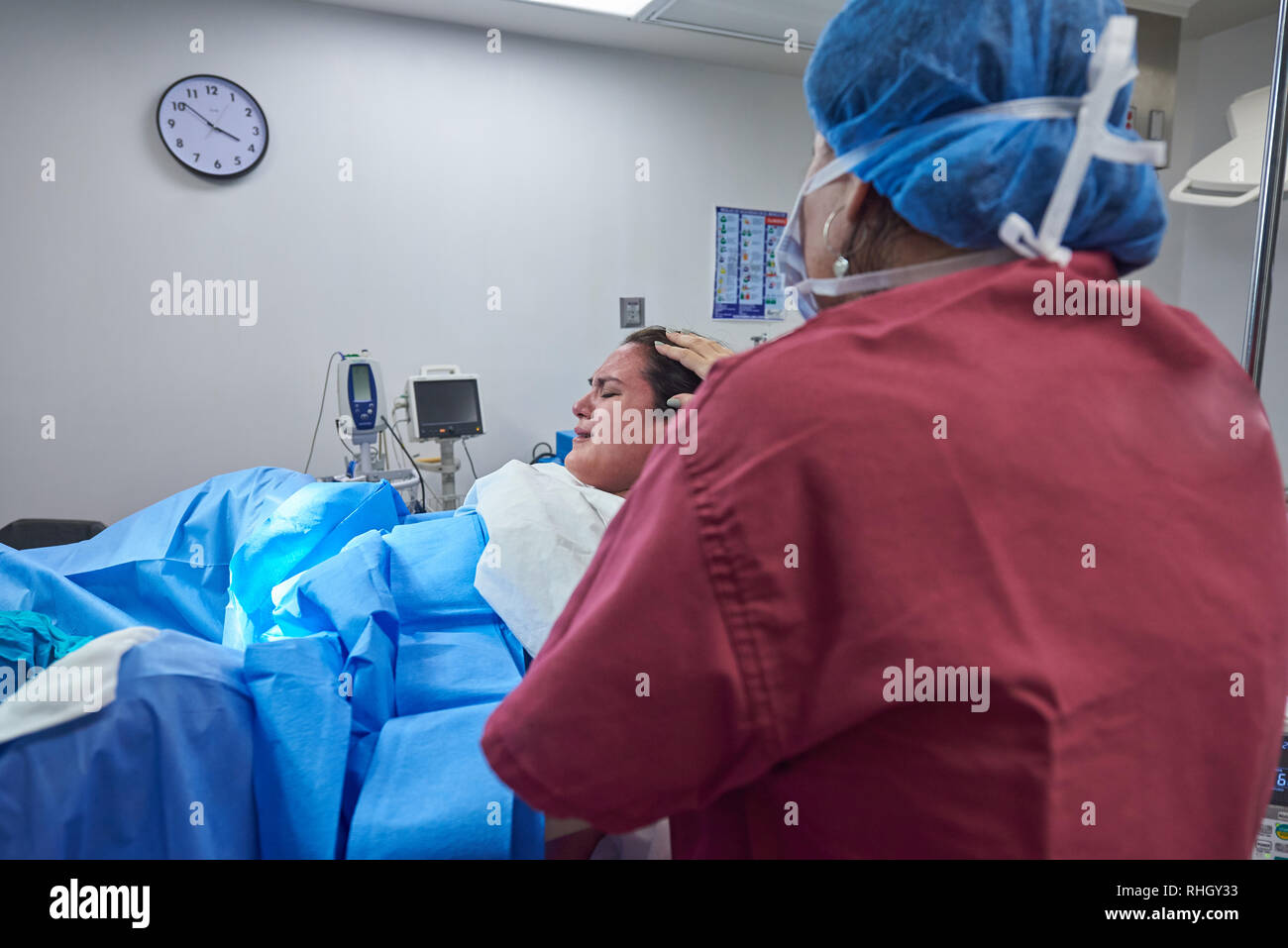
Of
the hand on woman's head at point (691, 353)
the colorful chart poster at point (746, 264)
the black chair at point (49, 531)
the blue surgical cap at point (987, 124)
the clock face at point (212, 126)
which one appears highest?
the clock face at point (212, 126)

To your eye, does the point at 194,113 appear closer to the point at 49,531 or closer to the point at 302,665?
the point at 49,531

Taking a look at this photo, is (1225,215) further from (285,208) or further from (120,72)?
(120,72)

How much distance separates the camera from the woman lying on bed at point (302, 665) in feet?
2.65

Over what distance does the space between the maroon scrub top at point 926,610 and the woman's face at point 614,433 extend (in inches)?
44.4

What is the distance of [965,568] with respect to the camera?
48cm

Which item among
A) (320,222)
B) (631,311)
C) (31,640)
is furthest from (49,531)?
(631,311)

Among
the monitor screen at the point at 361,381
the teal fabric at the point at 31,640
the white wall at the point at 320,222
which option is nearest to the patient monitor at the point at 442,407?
the monitor screen at the point at 361,381

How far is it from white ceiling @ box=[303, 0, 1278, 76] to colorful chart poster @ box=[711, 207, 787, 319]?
0.69m

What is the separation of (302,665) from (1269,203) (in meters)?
1.28

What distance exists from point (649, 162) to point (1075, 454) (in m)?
3.40

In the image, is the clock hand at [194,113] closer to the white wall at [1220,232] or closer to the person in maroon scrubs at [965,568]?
the person in maroon scrubs at [965,568]

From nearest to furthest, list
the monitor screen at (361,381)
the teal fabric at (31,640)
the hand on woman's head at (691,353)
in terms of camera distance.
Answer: the teal fabric at (31,640) → the hand on woman's head at (691,353) → the monitor screen at (361,381)

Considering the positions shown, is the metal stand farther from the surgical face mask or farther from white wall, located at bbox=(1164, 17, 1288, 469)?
white wall, located at bbox=(1164, 17, 1288, 469)

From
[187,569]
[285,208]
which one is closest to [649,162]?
[285,208]
